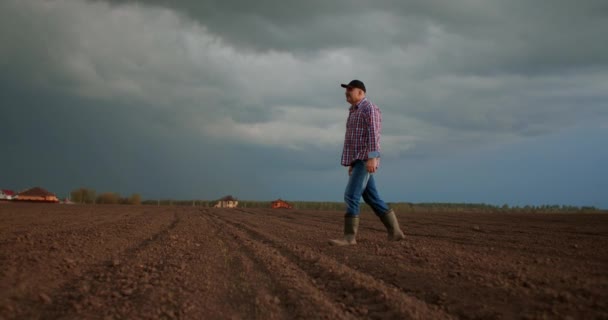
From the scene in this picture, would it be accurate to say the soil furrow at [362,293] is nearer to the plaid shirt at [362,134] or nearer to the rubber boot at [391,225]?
the plaid shirt at [362,134]

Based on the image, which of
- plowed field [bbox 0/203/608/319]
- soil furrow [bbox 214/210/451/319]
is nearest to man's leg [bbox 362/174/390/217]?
plowed field [bbox 0/203/608/319]

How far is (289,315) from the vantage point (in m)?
2.48

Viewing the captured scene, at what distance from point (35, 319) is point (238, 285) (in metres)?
1.31

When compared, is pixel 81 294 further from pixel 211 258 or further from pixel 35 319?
pixel 211 258

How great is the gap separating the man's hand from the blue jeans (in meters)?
0.08

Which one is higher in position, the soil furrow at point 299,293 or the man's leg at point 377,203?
the man's leg at point 377,203

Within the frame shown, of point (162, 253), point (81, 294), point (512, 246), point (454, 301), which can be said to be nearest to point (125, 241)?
point (162, 253)

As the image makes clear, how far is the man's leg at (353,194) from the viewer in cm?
577

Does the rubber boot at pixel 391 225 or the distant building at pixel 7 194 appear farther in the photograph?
the distant building at pixel 7 194

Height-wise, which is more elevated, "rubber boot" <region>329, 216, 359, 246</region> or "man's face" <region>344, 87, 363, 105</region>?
"man's face" <region>344, 87, 363, 105</region>

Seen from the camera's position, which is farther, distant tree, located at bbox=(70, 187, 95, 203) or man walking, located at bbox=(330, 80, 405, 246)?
distant tree, located at bbox=(70, 187, 95, 203)

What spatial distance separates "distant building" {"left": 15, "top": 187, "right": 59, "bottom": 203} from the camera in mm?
61688

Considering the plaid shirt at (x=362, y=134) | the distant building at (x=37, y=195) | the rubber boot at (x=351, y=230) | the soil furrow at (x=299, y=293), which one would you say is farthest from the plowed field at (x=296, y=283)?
the distant building at (x=37, y=195)

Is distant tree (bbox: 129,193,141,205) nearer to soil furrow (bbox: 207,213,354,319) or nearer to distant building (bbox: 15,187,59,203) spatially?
distant building (bbox: 15,187,59,203)
